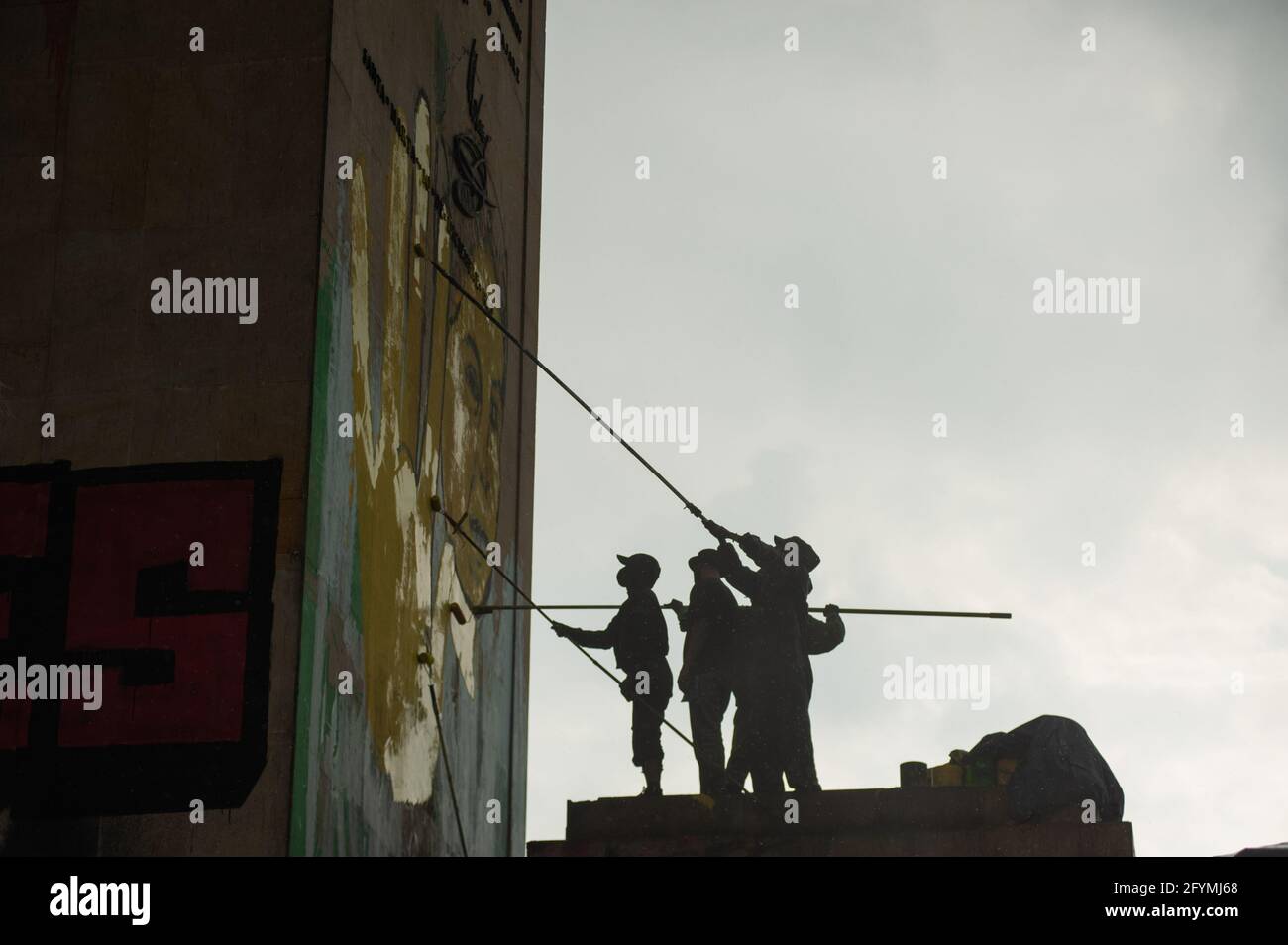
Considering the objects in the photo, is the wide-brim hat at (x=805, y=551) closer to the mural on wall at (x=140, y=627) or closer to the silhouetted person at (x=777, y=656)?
the silhouetted person at (x=777, y=656)

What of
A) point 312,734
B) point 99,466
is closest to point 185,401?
point 99,466

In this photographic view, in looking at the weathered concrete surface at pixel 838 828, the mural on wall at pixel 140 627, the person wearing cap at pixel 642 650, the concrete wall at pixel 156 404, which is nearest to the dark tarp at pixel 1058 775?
the weathered concrete surface at pixel 838 828

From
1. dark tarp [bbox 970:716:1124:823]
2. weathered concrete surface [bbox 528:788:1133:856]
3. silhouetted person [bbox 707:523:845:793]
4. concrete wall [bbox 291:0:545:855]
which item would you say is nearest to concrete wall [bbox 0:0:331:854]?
concrete wall [bbox 291:0:545:855]

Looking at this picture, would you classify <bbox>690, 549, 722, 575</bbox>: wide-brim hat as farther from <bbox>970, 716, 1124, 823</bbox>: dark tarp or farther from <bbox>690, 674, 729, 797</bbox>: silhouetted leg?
<bbox>970, 716, 1124, 823</bbox>: dark tarp

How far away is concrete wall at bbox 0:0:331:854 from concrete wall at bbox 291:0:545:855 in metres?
0.27

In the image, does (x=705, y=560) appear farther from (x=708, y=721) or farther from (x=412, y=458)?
(x=412, y=458)

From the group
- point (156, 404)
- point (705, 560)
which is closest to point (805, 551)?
point (705, 560)

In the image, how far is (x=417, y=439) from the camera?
20.1 meters

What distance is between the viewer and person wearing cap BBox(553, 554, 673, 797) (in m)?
21.3

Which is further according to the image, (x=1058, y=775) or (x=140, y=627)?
(x=1058, y=775)

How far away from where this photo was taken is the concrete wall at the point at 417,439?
56.3 feet

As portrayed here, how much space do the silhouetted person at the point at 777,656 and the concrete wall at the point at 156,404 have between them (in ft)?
17.6

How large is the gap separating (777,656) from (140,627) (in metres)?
6.18
